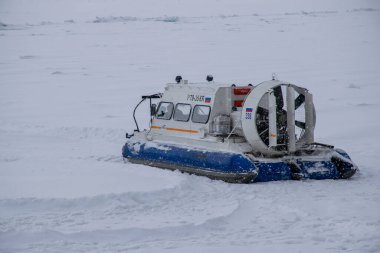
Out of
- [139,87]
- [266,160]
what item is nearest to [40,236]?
[266,160]

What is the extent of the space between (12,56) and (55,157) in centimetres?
1603

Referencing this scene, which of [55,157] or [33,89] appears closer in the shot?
[55,157]

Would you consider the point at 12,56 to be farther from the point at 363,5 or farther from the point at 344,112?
the point at 363,5

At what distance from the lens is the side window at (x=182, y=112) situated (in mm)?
11227

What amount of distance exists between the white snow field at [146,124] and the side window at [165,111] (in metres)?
1.15

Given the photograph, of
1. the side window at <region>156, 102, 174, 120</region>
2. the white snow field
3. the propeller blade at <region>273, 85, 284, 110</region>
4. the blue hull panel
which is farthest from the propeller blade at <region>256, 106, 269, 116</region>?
the side window at <region>156, 102, 174, 120</region>

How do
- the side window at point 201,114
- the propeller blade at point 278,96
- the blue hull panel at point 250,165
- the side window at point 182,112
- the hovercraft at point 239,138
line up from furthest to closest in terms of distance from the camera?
the side window at point 182,112, the side window at point 201,114, the propeller blade at point 278,96, the hovercraft at point 239,138, the blue hull panel at point 250,165

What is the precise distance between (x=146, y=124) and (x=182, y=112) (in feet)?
13.8

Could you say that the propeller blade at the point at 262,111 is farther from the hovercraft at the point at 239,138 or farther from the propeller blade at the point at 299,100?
the propeller blade at the point at 299,100

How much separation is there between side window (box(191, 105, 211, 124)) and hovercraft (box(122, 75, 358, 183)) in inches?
0.6

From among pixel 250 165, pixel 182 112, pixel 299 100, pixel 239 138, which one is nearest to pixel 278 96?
pixel 299 100

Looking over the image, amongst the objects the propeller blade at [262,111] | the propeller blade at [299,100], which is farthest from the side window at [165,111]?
the propeller blade at [299,100]

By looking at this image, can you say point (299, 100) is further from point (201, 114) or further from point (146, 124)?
point (146, 124)

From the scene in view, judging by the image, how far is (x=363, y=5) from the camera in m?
46.4
